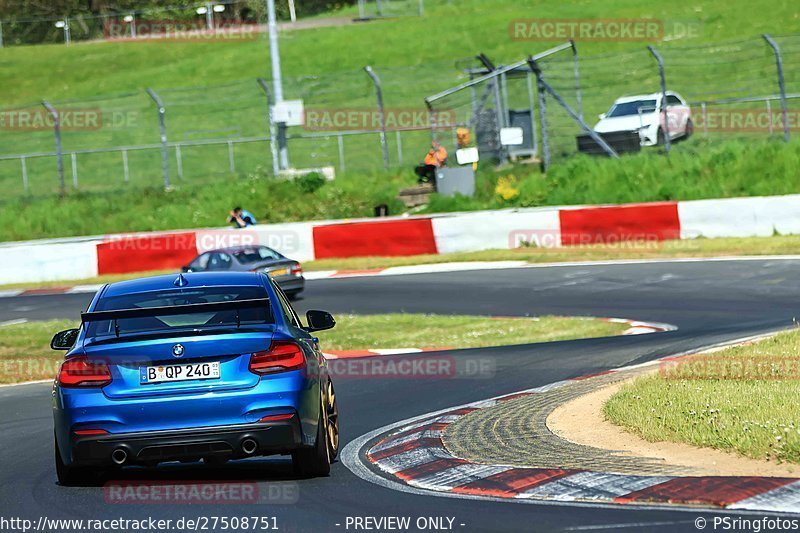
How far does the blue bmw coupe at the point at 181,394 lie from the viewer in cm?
770

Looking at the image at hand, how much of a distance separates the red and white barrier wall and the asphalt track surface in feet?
8.01

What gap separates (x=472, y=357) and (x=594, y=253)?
10.2 metres

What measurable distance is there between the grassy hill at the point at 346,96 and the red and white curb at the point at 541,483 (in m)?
20.2

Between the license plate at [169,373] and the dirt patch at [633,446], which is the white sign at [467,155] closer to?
the dirt patch at [633,446]

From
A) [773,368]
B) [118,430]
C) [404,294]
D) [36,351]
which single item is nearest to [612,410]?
[773,368]

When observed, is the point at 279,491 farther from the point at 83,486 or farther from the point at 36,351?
the point at 36,351

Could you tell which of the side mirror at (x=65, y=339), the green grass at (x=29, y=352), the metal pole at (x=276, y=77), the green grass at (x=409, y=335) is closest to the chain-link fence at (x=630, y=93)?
the metal pole at (x=276, y=77)

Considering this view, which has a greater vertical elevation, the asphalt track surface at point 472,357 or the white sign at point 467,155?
the white sign at point 467,155

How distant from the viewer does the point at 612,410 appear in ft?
32.1

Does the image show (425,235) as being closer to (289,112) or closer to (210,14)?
(289,112)


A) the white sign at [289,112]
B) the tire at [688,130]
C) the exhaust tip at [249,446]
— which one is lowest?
the exhaust tip at [249,446]

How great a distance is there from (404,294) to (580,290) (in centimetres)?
307

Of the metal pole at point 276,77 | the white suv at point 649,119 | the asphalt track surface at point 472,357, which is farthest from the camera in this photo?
the metal pole at point 276,77

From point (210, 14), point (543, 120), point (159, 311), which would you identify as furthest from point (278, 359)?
point (210, 14)
